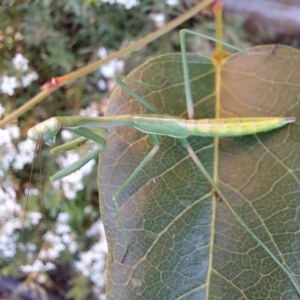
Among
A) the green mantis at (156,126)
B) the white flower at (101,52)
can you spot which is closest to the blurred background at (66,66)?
the white flower at (101,52)

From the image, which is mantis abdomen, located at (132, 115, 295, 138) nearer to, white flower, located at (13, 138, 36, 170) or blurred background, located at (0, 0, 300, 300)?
blurred background, located at (0, 0, 300, 300)

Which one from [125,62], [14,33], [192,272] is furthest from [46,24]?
[192,272]

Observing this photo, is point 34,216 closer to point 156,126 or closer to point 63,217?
point 63,217

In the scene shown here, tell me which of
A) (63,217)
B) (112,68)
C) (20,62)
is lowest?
(63,217)

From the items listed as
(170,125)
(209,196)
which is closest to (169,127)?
(170,125)

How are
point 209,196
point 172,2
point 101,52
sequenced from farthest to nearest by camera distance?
point 101,52, point 172,2, point 209,196

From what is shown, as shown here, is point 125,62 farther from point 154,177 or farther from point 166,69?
point 154,177

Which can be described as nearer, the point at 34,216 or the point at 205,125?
the point at 205,125
